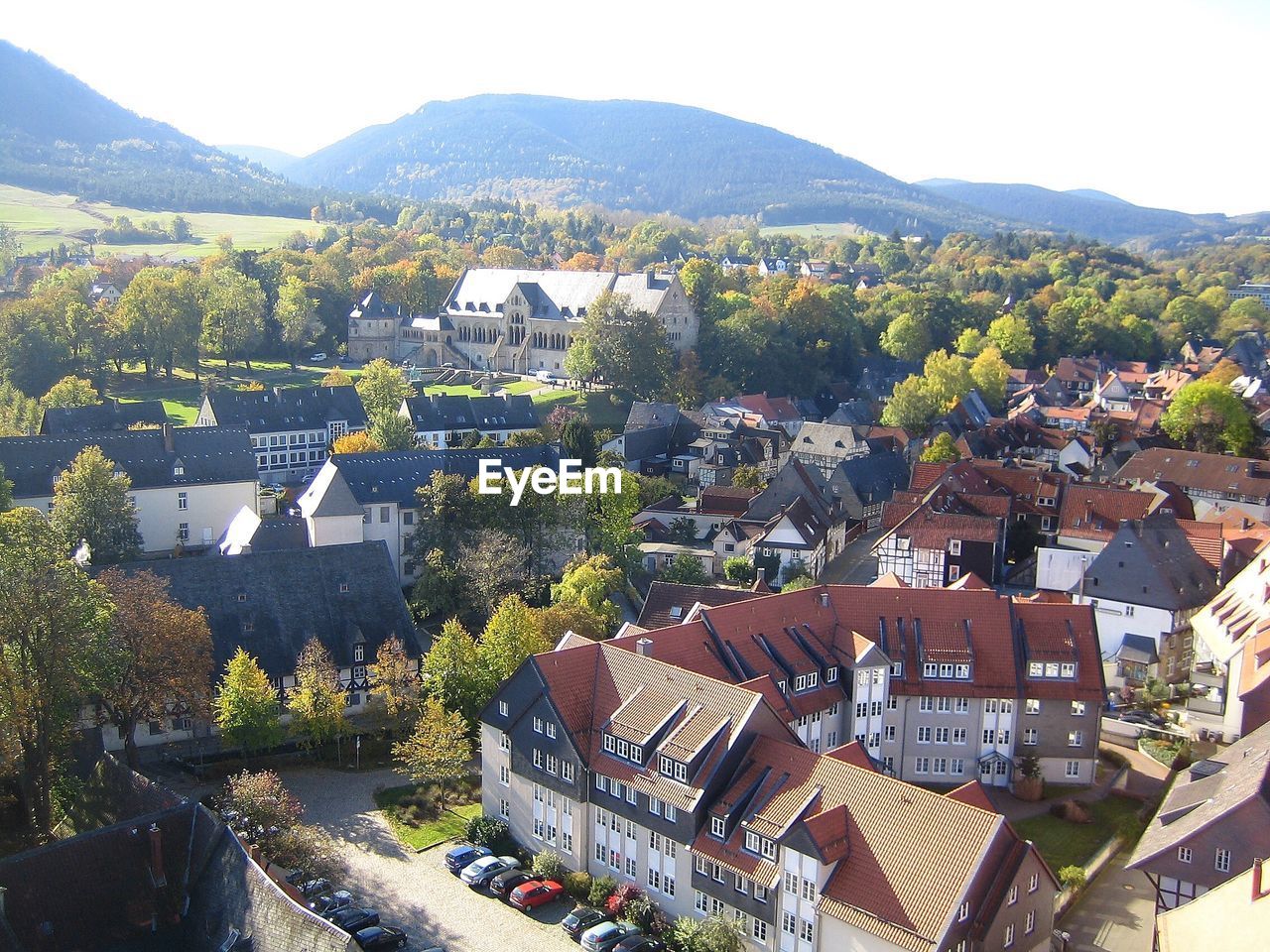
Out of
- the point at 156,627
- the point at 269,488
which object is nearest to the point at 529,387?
the point at 269,488

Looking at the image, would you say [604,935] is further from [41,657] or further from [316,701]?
[41,657]

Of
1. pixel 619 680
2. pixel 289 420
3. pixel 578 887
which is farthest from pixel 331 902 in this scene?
pixel 289 420

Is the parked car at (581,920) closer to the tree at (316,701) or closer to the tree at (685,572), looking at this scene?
the tree at (316,701)

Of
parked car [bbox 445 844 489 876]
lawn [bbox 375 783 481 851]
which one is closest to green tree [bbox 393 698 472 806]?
lawn [bbox 375 783 481 851]

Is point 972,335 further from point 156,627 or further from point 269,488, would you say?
point 156,627

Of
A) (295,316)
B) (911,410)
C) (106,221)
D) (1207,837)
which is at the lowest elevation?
(1207,837)

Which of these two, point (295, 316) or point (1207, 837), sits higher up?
point (295, 316)
